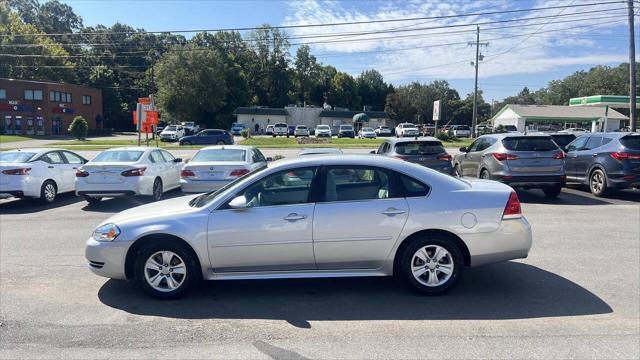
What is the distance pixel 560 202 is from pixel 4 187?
44.2 ft

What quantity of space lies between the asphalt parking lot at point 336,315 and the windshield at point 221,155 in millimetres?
5401

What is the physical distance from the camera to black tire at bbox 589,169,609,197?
12.3 meters

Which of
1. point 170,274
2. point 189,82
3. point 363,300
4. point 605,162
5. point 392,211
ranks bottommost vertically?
point 363,300

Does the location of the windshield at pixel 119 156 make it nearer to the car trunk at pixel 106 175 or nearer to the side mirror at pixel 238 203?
the car trunk at pixel 106 175

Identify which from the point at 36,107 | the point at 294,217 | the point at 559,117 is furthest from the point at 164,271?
the point at 559,117

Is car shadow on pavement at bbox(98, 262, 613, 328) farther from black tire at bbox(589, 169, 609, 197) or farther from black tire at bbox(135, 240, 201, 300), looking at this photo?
black tire at bbox(589, 169, 609, 197)

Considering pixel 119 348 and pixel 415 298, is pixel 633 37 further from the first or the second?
pixel 119 348

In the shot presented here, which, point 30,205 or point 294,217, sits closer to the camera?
point 294,217

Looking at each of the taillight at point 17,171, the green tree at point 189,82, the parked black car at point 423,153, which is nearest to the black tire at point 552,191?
the parked black car at point 423,153

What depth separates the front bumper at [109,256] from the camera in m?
5.02

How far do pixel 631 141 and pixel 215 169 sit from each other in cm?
1043

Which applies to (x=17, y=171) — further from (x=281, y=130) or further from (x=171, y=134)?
(x=281, y=130)

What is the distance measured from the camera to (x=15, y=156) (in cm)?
1202

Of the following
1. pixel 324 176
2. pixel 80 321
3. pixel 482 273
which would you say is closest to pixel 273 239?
pixel 324 176
